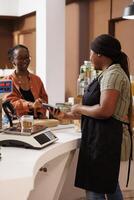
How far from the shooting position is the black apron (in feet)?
6.15

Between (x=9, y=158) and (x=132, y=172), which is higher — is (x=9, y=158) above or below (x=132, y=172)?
above

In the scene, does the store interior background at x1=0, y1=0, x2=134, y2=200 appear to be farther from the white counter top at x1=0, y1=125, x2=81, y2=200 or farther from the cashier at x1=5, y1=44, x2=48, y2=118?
the white counter top at x1=0, y1=125, x2=81, y2=200

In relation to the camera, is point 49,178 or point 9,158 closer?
point 9,158

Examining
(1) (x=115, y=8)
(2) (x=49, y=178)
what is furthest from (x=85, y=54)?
(2) (x=49, y=178)

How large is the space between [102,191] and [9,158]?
2.07 ft

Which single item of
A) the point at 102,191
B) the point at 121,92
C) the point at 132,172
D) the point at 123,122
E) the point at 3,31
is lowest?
the point at 132,172

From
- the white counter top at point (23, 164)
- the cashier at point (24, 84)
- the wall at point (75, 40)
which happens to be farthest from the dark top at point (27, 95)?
the wall at point (75, 40)

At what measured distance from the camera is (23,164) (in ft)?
4.60

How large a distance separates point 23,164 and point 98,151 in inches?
22.7

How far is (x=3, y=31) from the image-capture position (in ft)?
20.9

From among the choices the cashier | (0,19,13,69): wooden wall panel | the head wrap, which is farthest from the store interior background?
the head wrap

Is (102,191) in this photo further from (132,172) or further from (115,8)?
(115,8)

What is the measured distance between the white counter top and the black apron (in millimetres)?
110

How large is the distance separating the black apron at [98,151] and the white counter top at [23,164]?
0.11m
